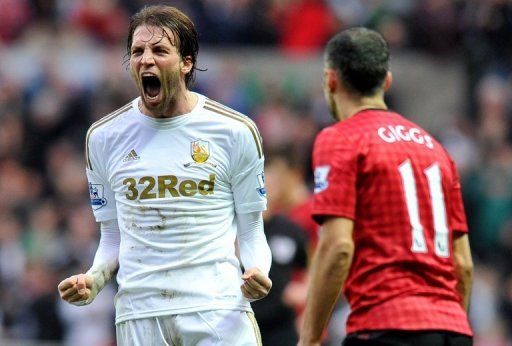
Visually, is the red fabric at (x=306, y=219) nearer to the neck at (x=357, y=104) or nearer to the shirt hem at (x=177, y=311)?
the neck at (x=357, y=104)

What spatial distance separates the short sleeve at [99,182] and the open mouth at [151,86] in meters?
0.37

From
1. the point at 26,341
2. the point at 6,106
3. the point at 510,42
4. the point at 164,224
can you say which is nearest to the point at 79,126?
the point at 6,106

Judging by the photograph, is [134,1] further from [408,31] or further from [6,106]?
[408,31]

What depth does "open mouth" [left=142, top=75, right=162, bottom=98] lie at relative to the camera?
257 inches

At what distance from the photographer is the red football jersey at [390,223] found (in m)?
6.29

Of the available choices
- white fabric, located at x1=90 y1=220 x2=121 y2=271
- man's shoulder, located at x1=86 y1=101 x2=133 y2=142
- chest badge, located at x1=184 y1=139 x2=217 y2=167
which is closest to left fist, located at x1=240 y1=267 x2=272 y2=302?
chest badge, located at x1=184 y1=139 x2=217 y2=167

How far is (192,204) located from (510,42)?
398 inches

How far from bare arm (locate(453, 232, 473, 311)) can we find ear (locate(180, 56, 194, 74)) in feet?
5.10

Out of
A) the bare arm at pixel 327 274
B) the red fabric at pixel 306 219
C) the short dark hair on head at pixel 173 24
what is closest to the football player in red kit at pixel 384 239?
the bare arm at pixel 327 274

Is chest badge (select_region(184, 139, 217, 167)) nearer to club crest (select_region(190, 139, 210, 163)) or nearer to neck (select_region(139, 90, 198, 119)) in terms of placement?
club crest (select_region(190, 139, 210, 163))

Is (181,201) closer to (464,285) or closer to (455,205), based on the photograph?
(455,205)

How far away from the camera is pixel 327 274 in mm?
6281

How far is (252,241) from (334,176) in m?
0.59

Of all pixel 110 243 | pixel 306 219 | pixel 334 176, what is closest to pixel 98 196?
pixel 110 243
